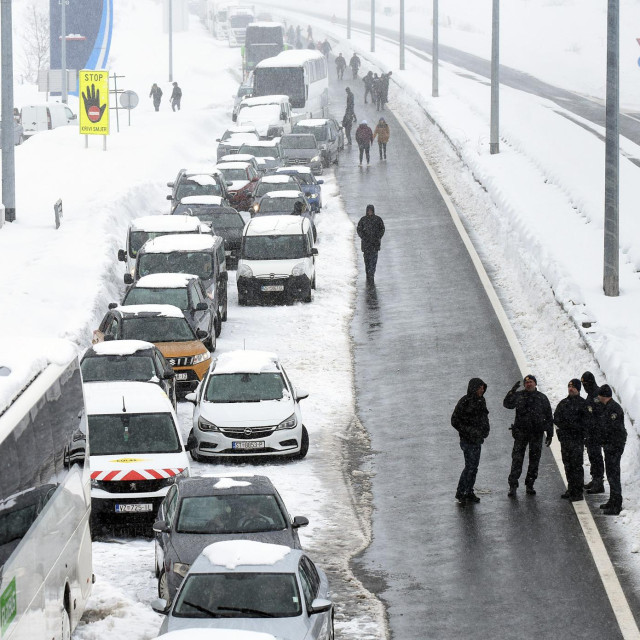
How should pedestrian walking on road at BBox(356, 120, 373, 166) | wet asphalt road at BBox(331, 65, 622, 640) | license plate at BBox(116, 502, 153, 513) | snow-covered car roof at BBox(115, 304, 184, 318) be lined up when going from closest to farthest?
wet asphalt road at BBox(331, 65, 622, 640) → license plate at BBox(116, 502, 153, 513) → snow-covered car roof at BBox(115, 304, 184, 318) → pedestrian walking on road at BBox(356, 120, 373, 166)

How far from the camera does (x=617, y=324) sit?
22.6 meters

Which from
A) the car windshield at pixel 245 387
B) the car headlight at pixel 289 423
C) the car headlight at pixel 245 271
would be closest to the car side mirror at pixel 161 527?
the car headlight at pixel 289 423

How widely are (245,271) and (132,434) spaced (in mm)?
12130

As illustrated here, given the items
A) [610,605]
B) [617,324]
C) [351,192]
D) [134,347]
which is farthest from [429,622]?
[351,192]

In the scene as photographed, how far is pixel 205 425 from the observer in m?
18.7

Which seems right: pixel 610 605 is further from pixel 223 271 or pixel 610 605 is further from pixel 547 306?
pixel 223 271

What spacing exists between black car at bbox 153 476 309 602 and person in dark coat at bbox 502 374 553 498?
3664 millimetres

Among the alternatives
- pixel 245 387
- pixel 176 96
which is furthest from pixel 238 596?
pixel 176 96

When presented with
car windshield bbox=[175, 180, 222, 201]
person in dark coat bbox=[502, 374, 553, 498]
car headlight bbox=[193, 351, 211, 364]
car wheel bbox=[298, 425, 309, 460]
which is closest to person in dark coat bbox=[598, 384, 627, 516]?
person in dark coat bbox=[502, 374, 553, 498]

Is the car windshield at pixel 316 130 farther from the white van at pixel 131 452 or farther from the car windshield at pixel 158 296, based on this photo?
the white van at pixel 131 452

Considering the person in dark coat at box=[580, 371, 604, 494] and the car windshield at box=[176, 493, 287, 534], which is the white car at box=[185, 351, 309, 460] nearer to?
the person in dark coat at box=[580, 371, 604, 494]

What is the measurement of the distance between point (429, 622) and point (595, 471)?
442 cm

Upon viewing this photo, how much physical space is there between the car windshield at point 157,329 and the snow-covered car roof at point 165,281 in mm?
1768

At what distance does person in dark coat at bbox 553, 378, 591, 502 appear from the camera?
15.9 meters
